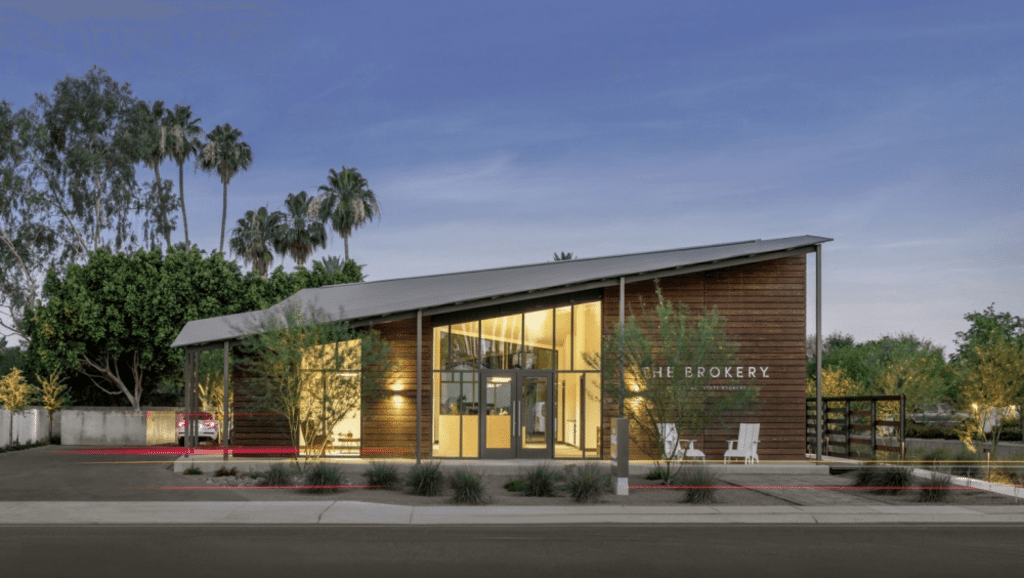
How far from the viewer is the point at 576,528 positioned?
42.7 feet

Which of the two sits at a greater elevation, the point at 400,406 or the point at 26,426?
the point at 400,406

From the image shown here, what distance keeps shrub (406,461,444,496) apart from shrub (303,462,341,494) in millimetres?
1361

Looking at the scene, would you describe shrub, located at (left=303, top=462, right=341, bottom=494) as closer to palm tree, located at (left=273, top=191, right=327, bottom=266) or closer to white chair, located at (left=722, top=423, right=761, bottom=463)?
white chair, located at (left=722, top=423, right=761, bottom=463)

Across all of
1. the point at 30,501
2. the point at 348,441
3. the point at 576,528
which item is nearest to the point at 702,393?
the point at 576,528

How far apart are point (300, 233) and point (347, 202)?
3.70 meters

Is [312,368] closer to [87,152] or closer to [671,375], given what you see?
[671,375]

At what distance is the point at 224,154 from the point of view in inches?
2083

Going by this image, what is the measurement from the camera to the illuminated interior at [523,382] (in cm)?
2264

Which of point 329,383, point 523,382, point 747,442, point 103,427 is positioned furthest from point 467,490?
point 103,427

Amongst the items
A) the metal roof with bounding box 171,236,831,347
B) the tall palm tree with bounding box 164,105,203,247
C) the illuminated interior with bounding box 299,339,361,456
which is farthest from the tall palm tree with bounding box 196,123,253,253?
the illuminated interior with bounding box 299,339,361,456

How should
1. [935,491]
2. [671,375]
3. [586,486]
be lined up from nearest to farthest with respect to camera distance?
[586,486] → [935,491] → [671,375]

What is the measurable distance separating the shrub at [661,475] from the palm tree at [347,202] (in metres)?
34.9

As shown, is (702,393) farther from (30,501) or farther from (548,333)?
(30,501)

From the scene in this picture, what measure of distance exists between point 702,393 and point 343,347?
761 centimetres
